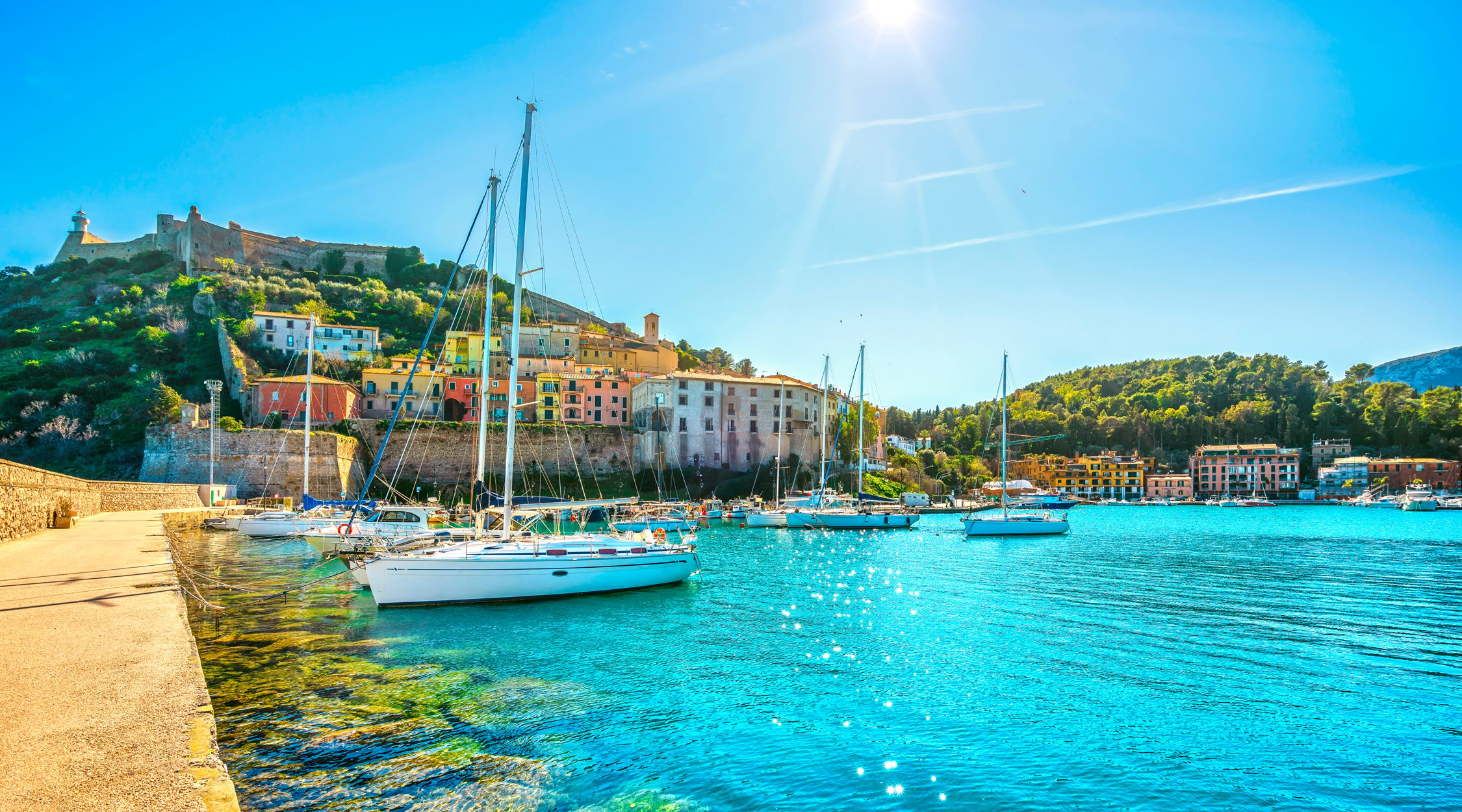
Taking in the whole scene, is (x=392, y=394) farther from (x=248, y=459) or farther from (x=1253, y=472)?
(x=1253, y=472)

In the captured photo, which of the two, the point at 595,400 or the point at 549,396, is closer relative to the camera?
the point at 549,396

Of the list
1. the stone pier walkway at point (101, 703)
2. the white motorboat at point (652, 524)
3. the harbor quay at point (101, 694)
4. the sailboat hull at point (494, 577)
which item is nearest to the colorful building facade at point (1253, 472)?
the white motorboat at point (652, 524)

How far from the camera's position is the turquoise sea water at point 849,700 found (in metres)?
7.64

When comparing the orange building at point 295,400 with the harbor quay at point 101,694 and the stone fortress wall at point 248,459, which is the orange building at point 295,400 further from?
the harbor quay at point 101,694

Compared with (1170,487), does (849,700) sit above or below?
above

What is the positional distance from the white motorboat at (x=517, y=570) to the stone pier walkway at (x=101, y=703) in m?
4.35

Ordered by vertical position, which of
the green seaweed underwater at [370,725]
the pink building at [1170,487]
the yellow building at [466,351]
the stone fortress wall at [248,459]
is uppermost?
the yellow building at [466,351]

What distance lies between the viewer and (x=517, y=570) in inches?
650

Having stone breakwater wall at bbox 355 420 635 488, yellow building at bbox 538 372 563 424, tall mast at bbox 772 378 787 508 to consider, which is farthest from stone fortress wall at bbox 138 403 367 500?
tall mast at bbox 772 378 787 508

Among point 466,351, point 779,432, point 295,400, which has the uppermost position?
point 466,351

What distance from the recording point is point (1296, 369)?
148 metres

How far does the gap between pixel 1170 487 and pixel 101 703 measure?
443 feet

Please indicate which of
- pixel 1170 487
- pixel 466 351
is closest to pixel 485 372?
pixel 466 351

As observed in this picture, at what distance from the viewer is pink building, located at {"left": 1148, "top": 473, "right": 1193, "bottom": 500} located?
117 m
